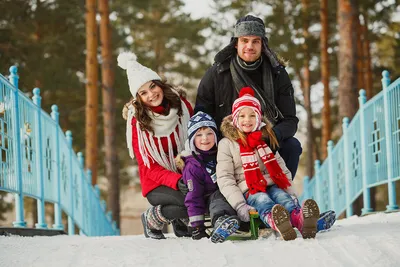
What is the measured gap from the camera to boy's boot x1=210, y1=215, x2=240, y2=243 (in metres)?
4.30

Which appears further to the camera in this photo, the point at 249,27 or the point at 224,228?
the point at 249,27

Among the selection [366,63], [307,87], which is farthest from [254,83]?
[366,63]

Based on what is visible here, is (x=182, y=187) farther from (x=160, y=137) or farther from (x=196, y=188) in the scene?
(x=160, y=137)

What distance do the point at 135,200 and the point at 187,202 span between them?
1714 inches

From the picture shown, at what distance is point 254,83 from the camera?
5219mm

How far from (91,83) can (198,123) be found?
9.90m

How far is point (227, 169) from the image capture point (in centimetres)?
471

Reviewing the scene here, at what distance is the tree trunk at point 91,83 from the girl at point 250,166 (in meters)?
9.94

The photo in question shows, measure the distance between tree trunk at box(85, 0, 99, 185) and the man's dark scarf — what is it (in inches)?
376

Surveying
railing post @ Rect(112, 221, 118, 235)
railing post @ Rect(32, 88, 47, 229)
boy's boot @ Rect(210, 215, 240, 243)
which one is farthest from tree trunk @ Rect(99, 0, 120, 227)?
boy's boot @ Rect(210, 215, 240, 243)

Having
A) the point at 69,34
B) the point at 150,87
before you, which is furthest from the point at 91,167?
the point at 150,87

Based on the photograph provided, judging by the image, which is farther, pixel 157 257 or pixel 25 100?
pixel 25 100

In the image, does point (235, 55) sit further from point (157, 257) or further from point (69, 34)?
point (69, 34)

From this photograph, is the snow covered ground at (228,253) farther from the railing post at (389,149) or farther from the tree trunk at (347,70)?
the tree trunk at (347,70)
